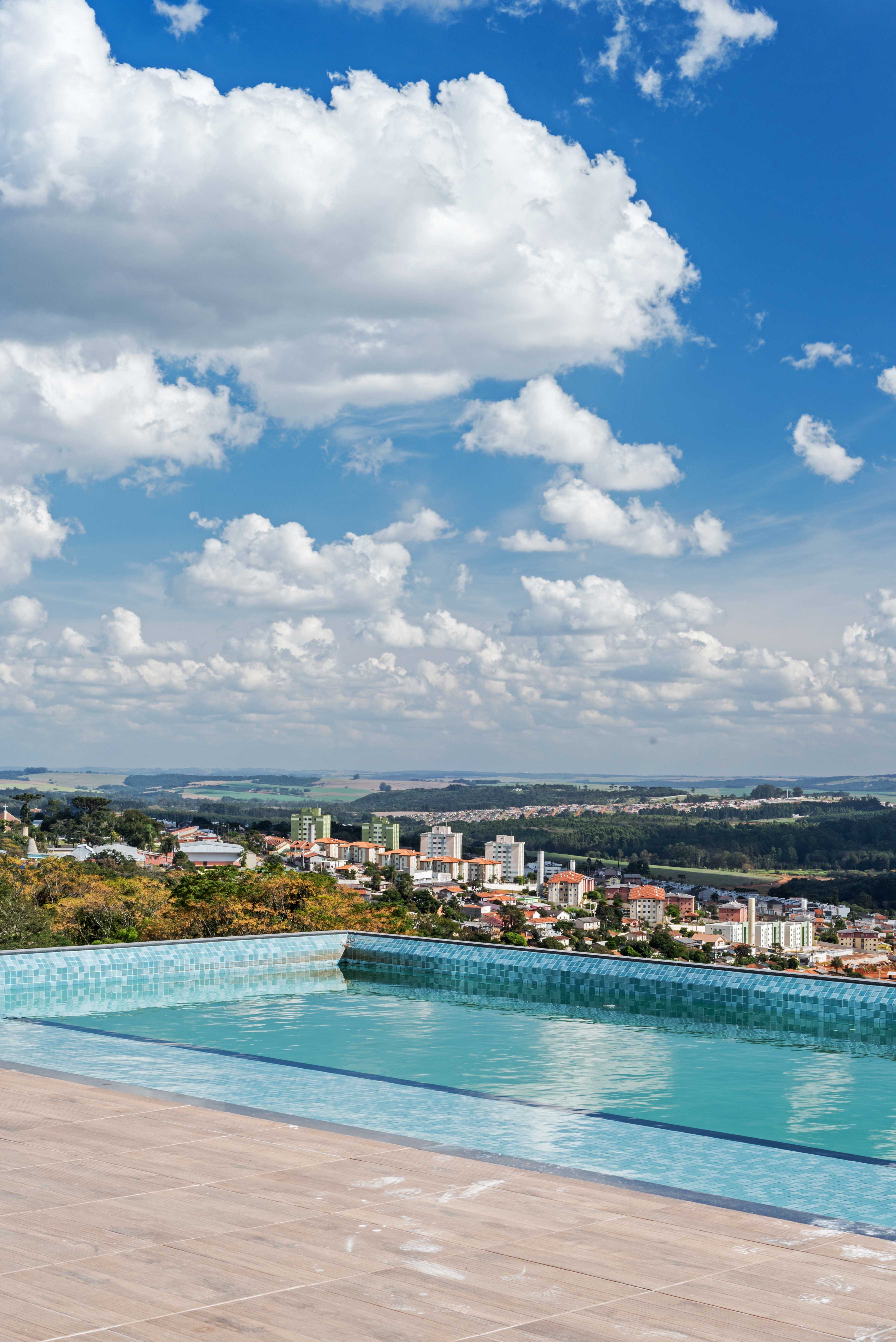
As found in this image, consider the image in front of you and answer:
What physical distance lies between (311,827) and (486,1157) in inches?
2477

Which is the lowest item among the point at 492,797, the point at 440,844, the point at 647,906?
the point at 440,844

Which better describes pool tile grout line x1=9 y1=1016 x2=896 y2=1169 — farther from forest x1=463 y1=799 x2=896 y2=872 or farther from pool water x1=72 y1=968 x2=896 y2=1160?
forest x1=463 y1=799 x2=896 y2=872

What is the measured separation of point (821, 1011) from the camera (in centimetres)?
1095

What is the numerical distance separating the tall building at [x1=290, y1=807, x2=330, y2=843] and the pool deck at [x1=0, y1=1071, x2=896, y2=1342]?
59730 millimetres

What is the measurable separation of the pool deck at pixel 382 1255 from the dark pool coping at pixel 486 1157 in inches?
2.5

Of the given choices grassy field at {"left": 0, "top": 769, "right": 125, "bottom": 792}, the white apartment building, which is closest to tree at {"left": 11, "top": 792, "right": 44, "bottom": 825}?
grassy field at {"left": 0, "top": 769, "right": 125, "bottom": 792}

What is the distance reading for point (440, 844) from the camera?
202ft

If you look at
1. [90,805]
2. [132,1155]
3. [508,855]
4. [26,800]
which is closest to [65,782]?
[26,800]

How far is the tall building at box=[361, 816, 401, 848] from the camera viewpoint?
198 ft

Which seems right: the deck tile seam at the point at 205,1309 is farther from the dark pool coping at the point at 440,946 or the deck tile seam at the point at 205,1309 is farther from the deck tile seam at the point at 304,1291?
the dark pool coping at the point at 440,946

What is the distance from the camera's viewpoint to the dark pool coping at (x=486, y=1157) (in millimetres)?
4172

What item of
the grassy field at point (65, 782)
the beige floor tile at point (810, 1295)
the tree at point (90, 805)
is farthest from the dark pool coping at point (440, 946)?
the grassy field at point (65, 782)

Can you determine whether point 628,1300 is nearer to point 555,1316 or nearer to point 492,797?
point 555,1316

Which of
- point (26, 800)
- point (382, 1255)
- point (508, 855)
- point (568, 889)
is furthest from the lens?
point (26, 800)
